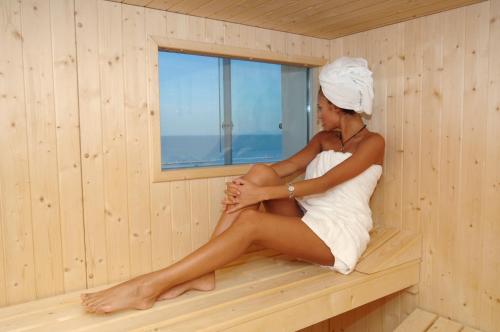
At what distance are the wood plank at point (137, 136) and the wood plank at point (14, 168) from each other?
1.49ft

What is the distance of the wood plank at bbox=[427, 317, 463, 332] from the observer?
7.36ft

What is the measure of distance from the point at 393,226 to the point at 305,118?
3.07ft

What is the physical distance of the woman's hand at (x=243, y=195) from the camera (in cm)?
207

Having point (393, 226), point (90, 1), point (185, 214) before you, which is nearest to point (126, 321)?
point (185, 214)

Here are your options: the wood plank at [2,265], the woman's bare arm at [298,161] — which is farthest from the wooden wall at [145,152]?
the woman's bare arm at [298,161]

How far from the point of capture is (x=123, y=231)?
7.04ft

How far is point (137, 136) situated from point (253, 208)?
0.68 m

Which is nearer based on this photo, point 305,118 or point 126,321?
point 126,321

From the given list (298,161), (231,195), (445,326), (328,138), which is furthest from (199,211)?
(445,326)

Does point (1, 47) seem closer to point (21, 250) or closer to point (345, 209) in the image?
point (21, 250)

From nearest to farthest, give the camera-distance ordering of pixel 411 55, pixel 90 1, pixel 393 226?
pixel 90 1 → pixel 411 55 → pixel 393 226

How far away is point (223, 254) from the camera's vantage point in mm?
1842

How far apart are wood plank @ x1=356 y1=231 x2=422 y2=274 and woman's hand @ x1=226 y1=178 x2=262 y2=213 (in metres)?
0.65

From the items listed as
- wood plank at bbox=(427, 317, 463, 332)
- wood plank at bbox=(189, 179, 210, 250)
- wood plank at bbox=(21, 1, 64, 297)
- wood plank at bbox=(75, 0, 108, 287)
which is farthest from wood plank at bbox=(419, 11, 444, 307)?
wood plank at bbox=(21, 1, 64, 297)
